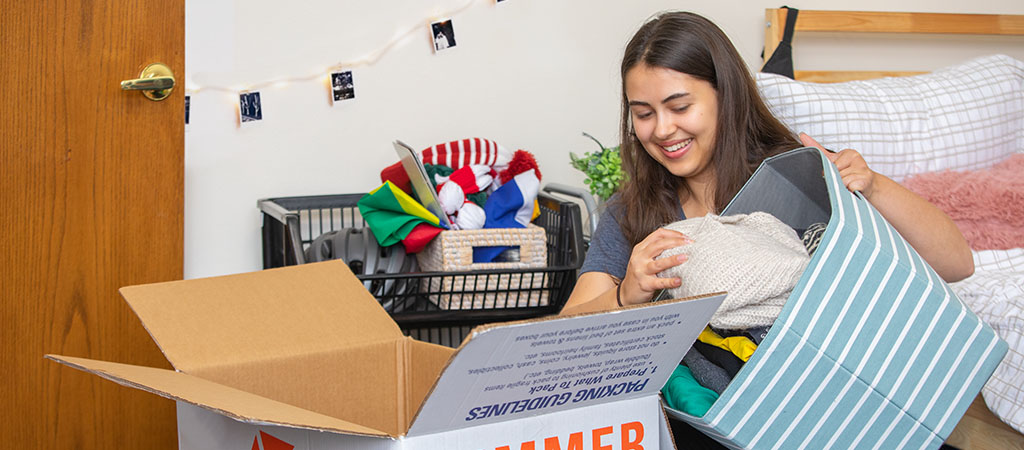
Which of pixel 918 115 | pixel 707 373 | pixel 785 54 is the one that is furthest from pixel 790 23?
pixel 707 373

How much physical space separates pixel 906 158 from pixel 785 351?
1025 millimetres

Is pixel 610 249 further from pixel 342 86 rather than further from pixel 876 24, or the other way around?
pixel 876 24

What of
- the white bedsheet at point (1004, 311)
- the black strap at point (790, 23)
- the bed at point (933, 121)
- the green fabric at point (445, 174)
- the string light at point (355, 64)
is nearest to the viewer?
the white bedsheet at point (1004, 311)

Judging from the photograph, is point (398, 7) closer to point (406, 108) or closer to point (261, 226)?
point (406, 108)

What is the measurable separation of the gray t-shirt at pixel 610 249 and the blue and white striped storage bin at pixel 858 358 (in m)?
0.49

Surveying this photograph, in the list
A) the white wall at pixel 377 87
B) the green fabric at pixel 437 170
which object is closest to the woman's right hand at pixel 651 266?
the green fabric at pixel 437 170

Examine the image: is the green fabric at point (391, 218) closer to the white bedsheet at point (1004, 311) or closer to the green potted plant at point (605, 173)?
the green potted plant at point (605, 173)

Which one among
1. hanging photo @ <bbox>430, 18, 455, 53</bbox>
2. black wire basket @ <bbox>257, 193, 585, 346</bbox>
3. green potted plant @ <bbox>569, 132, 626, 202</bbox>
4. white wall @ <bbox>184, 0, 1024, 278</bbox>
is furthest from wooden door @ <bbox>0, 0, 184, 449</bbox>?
green potted plant @ <bbox>569, 132, 626, 202</bbox>

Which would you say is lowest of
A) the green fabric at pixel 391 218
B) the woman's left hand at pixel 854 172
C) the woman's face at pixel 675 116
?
the green fabric at pixel 391 218

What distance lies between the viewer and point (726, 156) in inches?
42.6

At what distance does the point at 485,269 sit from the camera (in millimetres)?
1401

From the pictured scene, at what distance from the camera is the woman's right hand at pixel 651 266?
0.77 m

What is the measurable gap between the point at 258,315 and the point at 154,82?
0.63m

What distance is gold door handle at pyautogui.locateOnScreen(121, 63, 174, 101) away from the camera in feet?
3.98
